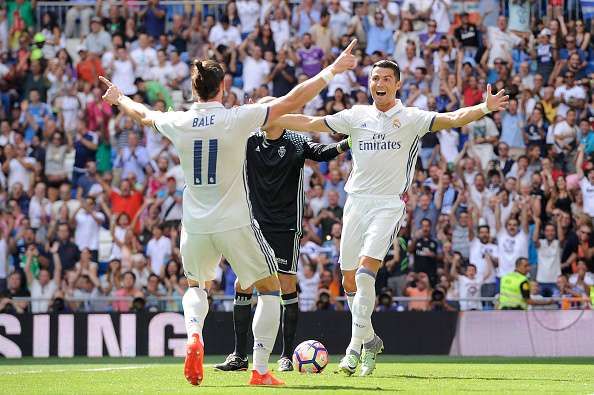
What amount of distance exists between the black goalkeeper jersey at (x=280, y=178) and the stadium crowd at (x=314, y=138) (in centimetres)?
670

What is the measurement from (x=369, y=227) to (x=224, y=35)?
46.3 ft

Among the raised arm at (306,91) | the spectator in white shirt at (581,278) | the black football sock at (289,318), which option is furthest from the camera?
the spectator in white shirt at (581,278)

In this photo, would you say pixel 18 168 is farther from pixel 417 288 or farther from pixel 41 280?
pixel 417 288

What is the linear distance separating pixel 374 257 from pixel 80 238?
11927mm

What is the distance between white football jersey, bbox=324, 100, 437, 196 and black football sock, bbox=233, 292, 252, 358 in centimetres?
170

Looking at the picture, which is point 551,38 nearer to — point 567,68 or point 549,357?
point 567,68

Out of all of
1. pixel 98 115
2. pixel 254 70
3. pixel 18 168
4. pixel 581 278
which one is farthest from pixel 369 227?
pixel 98 115

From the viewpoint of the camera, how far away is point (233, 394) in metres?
10.4

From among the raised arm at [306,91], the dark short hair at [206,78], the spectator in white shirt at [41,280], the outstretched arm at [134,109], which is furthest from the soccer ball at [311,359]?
the spectator in white shirt at [41,280]

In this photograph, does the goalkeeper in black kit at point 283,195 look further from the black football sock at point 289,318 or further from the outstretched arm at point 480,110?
the outstretched arm at point 480,110

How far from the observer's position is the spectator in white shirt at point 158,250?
23.0m

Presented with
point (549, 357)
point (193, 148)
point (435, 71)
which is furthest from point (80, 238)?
point (193, 148)

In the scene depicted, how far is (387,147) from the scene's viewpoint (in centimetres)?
1320

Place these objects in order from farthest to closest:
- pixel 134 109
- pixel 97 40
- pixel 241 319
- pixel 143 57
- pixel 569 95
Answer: pixel 97 40, pixel 143 57, pixel 569 95, pixel 241 319, pixel 134 109
